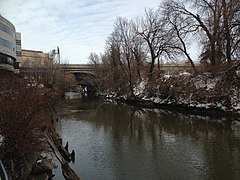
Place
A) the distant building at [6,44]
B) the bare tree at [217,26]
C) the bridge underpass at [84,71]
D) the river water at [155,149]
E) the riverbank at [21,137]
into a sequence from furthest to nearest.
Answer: the bridge underpass at [84,71]
the distant building at [6,44]
the bare tree at [217,26]
the river water at [155,149]
the riverbank at [21,137]

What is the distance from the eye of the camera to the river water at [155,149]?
1344 centimetres

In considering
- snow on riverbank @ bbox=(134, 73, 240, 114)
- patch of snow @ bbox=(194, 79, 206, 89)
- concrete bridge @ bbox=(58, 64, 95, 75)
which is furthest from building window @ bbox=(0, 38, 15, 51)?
patch of snow @ bbox=(194, 79, 206, 89)

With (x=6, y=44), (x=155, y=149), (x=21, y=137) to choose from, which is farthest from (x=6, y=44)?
(x=21, y=137)

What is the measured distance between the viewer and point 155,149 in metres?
17.4

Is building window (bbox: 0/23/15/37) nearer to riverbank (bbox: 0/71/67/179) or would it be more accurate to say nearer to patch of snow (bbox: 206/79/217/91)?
patch of snow (bbox: 206/79/217/91)

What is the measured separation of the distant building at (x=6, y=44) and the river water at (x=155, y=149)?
128ft

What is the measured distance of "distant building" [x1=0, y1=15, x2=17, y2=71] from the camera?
6117 cm

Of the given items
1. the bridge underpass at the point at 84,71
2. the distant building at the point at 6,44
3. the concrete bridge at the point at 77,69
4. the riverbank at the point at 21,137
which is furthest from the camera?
the concrete bridge at the point at 77,69

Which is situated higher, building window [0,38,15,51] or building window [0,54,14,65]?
building window [0,38,15,51]

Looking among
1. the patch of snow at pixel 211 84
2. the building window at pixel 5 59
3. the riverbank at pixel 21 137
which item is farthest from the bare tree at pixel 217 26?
the building window at pixel 5 59

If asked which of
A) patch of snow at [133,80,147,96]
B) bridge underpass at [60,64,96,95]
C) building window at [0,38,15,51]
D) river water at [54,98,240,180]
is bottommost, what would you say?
river water at [54,98,240,180]

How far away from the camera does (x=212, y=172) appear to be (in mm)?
13281

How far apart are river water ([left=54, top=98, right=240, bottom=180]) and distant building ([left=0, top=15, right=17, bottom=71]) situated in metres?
39.0

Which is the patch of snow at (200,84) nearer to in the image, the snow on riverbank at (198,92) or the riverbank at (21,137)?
the snow on riverbank at (198,92)
